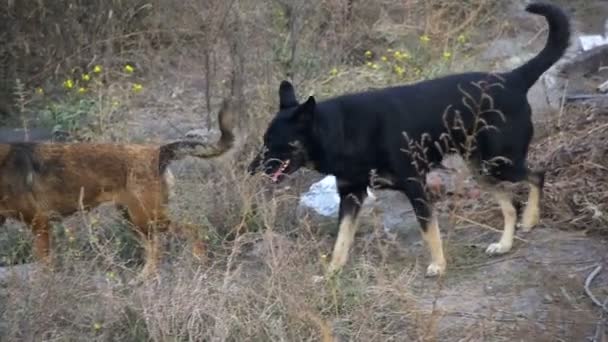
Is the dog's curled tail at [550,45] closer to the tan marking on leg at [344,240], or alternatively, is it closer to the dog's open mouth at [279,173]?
the tan marking on leg at [344,240]

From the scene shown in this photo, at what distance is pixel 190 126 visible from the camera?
10.8m

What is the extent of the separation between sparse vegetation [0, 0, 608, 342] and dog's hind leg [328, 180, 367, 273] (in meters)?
0.11

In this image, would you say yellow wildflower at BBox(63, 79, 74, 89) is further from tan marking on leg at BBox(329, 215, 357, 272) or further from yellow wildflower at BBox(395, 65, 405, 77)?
tan marking on leg at BBox(329, 215, 357, 272)

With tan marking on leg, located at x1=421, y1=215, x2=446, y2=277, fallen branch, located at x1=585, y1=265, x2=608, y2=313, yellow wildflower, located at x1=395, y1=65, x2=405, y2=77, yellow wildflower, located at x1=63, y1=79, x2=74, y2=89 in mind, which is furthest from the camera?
yellow wildflower, located at x1=63, y1=79, x2=74, y2=89

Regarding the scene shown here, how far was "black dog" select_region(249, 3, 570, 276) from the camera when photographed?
6.95 meters

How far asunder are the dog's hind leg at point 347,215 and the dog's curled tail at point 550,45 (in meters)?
1.30

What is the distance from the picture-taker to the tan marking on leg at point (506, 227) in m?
7.37

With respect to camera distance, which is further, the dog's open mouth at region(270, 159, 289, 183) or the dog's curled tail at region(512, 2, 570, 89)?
the dog's curled tail at region(512, 2, 570, 89)

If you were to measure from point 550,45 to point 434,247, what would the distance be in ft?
5.10

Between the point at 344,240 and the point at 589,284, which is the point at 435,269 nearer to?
the point at 344,240

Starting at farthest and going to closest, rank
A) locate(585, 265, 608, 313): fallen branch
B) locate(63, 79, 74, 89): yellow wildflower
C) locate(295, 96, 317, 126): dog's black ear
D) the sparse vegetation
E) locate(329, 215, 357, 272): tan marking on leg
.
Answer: locate(63, 79, 74, 89): yellow wildflower < locate(329, 215, 357, 272): tan marking on leg < locate(295, 96, 317, 126): dog's black ear < locate(585, 265, 608, 313): fallen branch < the sparse vegetation

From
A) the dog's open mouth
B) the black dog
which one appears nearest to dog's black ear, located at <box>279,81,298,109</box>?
the black dog

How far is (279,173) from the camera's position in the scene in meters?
6.86

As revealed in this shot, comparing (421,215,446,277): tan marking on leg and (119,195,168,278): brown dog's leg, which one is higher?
(119,195,168,278): brown dog's leg
